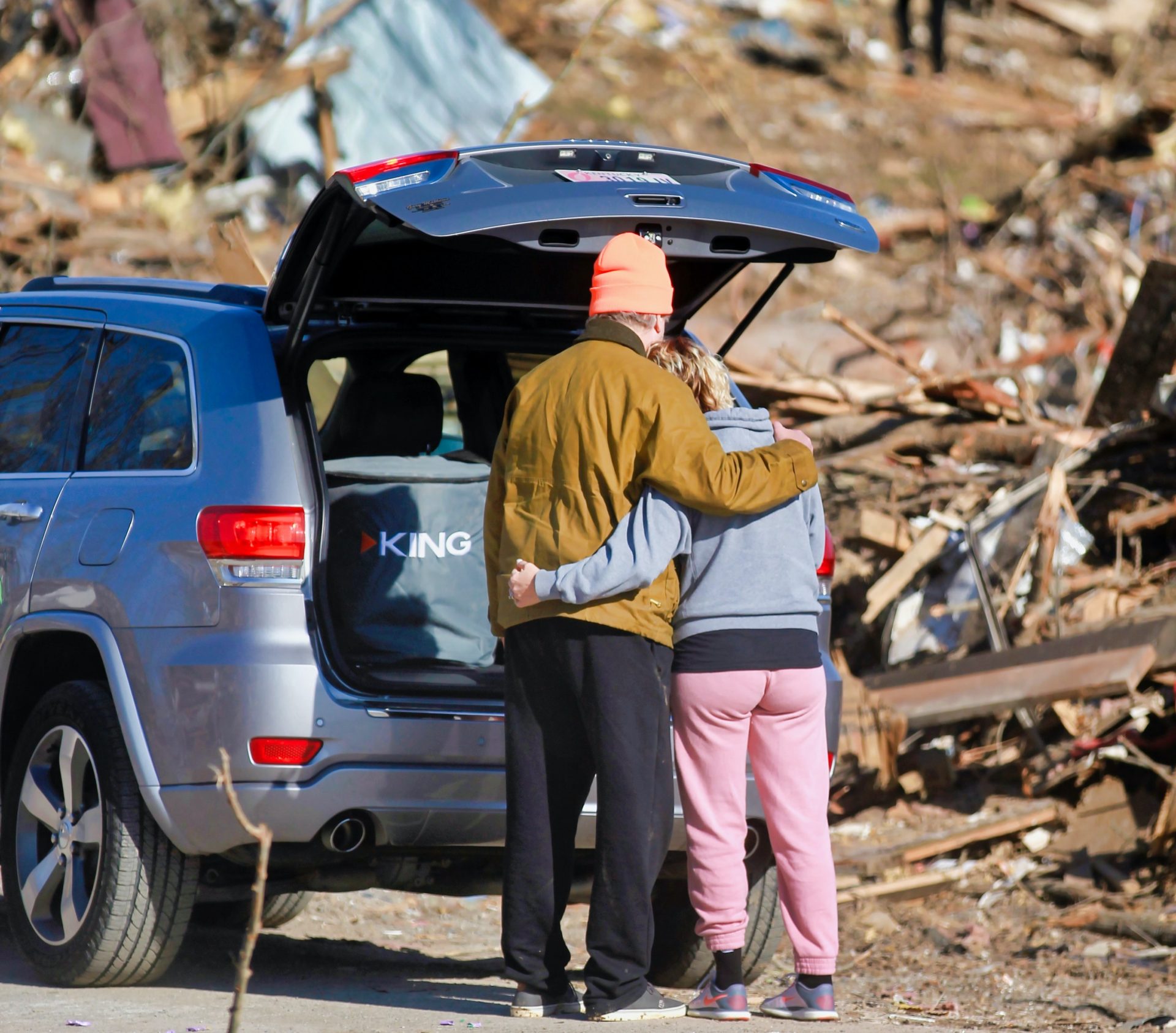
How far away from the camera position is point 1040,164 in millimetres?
17047

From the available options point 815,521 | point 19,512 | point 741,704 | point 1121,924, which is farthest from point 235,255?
point 1121,924

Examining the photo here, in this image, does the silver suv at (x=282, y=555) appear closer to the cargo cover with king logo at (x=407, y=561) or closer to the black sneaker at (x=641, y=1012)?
the cargo cover with king logo at (x=407, y=561)

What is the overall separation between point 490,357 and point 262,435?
136cm

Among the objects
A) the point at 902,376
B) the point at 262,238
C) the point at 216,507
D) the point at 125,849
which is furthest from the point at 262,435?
the point at 262,238

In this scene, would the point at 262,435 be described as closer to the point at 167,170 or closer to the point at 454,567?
the point at 454,567

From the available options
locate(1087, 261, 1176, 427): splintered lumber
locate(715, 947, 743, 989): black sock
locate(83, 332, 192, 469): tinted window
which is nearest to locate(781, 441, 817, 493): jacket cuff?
locate(715, 947, 743, 989): black sock

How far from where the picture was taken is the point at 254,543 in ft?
13.4

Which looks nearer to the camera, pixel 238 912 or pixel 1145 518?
pixel 238 912

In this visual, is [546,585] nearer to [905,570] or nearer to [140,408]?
[140,408]

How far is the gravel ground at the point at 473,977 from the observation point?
4.09 metres

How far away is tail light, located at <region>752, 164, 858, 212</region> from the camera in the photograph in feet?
14.2

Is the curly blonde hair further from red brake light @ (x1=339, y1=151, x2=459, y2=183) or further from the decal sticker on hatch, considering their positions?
red brake light @ (x1=339, y1=151, x2=459, y2=183)

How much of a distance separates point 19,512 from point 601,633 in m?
1.91

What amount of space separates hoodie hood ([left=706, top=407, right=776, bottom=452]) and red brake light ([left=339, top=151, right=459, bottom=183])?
0.94 meters
